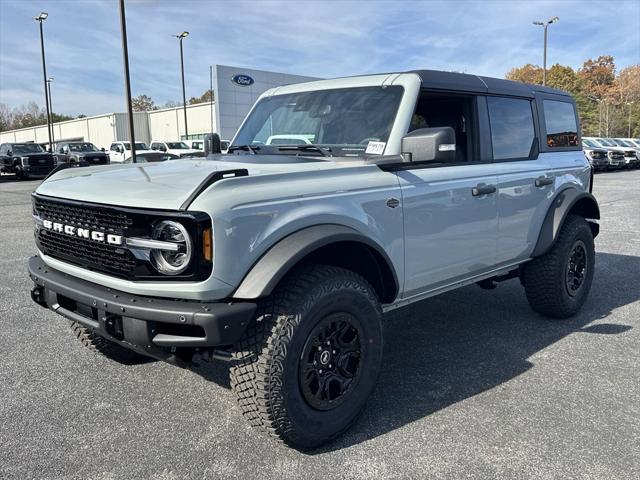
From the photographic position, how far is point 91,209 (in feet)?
8.98

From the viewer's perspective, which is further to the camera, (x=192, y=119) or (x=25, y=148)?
(x=192, y=119)

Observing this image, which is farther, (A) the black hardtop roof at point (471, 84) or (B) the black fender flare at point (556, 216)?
(B) the black fender flare at point (556, 216)

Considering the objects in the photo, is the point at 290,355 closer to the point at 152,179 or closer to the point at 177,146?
the point at 152,179

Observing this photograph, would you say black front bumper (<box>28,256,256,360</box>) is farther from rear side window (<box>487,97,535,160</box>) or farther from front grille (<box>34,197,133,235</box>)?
rear side window (<box>487,97,535,160</box>)

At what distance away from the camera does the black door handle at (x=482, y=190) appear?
3.67 metres

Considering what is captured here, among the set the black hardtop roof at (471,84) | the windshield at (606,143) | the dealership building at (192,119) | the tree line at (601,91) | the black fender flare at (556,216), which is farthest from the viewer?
the tree line at (601,91)

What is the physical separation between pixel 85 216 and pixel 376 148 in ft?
5.42

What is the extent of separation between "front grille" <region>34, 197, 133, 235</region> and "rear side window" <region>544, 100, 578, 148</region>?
3595 millimetres

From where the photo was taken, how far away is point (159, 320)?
242cm

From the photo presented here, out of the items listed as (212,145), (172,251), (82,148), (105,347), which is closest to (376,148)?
(172,251)

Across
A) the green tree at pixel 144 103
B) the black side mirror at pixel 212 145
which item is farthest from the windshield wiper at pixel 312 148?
the green tree at pixel 144 103

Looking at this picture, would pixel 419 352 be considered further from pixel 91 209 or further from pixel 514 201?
pixel 91 209

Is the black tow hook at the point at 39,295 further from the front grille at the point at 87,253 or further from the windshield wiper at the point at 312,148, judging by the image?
the windshield wiper at the point at 312,148

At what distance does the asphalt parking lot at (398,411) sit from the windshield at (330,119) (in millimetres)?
1568
